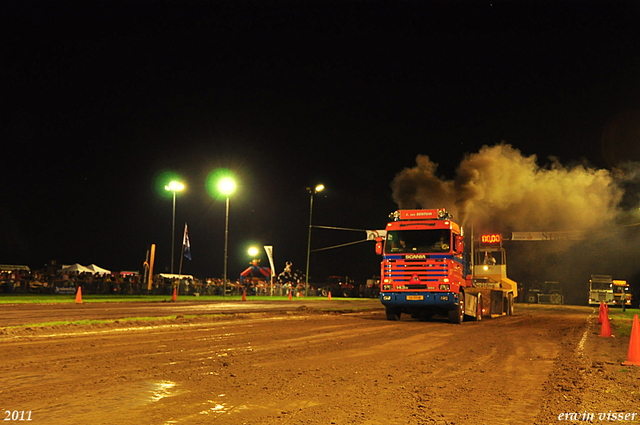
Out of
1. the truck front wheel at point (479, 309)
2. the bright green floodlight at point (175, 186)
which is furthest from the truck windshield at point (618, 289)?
the bright green floodlight at point (175, 186)

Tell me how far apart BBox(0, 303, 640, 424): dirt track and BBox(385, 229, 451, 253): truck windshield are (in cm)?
624

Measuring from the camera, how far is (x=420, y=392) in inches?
283

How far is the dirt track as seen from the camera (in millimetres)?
5922

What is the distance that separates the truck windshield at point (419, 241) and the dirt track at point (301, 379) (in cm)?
624

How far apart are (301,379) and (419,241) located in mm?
13111

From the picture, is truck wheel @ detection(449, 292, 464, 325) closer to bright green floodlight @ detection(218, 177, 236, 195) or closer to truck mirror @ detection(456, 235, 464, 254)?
truck mirror @ detection(456, 235, 464, 254)

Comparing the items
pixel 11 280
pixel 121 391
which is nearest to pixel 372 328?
pixel 121 391

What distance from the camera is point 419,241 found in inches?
805

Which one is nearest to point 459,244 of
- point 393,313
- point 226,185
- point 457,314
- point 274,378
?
point 457,314

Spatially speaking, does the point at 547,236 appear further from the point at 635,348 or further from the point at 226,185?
the point at 635,348

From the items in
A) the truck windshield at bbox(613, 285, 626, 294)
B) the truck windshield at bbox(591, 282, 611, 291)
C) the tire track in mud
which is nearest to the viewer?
A: the tire track in mud

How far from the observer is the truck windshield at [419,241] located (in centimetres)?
2017

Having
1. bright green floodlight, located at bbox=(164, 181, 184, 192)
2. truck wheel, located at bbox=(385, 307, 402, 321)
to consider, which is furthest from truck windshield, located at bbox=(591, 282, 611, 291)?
bright green floodlight, located at bbox=(164, 181, 184, 192)

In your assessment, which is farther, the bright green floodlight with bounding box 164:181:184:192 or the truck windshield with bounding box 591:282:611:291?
the truck windshield with bounding box 591:282:611:291
